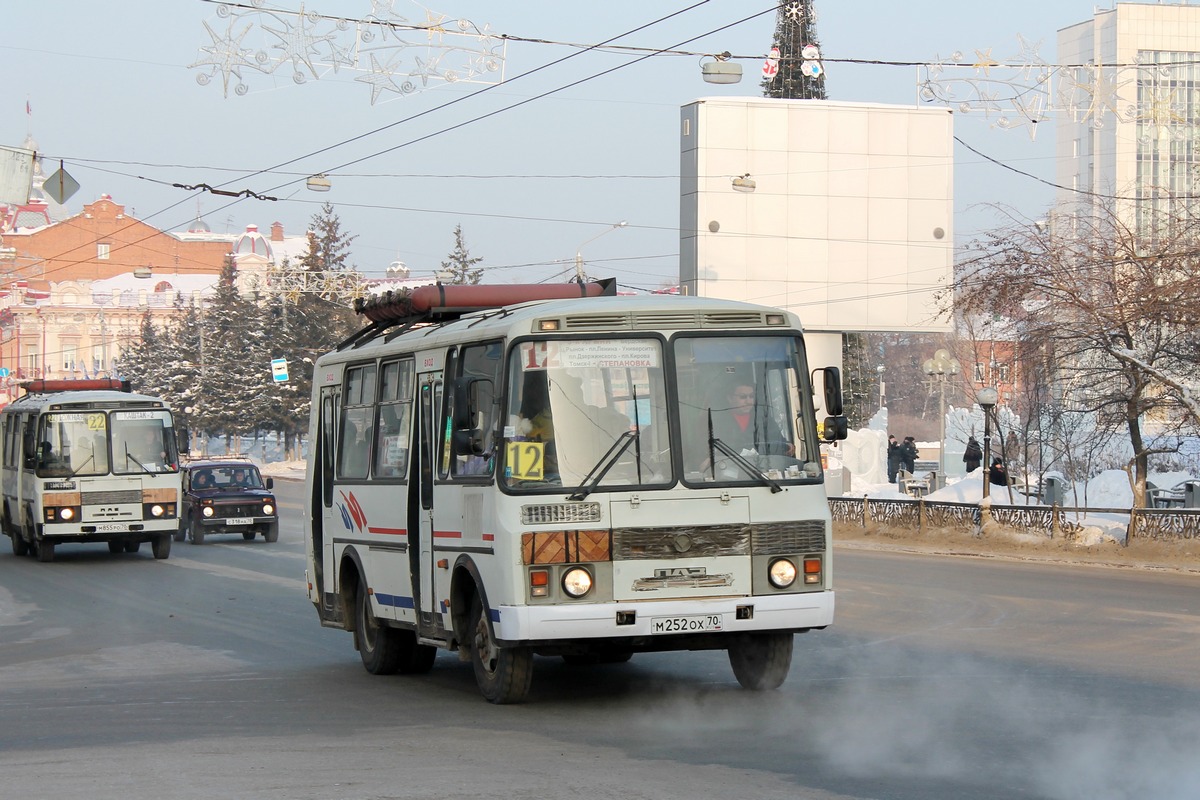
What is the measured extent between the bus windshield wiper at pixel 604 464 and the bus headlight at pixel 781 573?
1222 mm

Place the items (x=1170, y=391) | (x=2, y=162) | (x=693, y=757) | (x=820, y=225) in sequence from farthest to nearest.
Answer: (x=820, y=225)
(x=1170, y=391)
(x=2, y=162)
(x=693, y=757)

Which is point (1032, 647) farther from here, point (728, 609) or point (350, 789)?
point (350, 789)

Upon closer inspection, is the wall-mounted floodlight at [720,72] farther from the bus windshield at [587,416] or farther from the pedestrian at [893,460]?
the pedestrian at [893,460]

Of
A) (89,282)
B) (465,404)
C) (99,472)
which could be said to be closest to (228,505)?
(99,472)

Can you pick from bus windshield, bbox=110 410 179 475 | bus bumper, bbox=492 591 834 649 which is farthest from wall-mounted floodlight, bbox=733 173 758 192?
bus bumper, bbox=492 591 834 649

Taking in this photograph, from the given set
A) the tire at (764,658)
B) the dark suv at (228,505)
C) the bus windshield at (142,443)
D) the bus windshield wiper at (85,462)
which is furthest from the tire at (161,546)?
the tire at (764,658)

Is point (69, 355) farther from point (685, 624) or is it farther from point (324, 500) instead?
point (685, 624)

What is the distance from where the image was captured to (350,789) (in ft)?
26.4

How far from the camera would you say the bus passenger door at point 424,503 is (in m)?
11.9

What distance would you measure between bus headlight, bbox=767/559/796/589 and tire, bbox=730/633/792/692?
68 centimetres

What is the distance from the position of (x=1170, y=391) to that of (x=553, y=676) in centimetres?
1782

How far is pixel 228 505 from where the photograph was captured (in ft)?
111

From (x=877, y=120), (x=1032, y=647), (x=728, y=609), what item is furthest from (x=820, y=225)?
(x=728, y=609)

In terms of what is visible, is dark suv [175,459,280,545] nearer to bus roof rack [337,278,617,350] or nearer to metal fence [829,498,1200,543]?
metal fence [829,498,1200,543]
